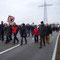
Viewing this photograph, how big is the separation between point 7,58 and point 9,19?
10017 mm

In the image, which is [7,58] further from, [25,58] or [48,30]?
[48,30]

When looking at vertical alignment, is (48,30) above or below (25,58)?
above

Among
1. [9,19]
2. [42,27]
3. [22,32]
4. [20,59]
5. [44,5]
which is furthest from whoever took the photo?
[44,5]

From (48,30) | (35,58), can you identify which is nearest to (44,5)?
(48,30)

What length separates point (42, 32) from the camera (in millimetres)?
12008

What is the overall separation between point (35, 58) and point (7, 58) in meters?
1.38

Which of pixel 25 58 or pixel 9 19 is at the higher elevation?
pixel 9 19

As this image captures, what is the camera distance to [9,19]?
17.5 meters

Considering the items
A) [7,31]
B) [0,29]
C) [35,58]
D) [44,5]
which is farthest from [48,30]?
[44,5]

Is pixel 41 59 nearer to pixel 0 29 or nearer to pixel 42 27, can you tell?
pixel 42 27

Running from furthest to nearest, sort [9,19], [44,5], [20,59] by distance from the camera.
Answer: [44,5] → [9,19] → [20,59]

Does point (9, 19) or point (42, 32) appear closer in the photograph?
point (42, 32)

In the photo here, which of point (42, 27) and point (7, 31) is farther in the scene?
point (7, 31)

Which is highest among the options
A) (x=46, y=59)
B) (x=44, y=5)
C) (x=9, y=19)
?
(x=44, y=5)
